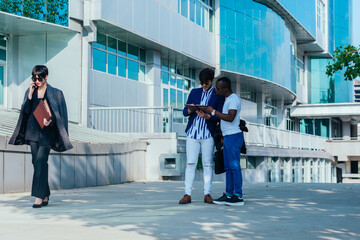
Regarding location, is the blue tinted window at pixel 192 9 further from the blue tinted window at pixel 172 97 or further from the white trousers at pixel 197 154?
the white trousers at pixel 197 154

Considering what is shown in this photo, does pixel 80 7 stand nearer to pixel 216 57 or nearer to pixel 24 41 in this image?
pixel 24 41

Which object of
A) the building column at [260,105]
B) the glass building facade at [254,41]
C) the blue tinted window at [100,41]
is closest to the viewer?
the blue tinted window at [100,41]

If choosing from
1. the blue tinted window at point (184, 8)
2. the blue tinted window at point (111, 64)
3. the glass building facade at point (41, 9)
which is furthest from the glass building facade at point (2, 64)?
the blue tinted window at point (184, 8)

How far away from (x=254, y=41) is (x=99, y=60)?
15038mm

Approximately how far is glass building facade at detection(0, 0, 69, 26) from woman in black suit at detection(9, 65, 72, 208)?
1146 centimetres

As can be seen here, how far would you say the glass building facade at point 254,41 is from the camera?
3172cm

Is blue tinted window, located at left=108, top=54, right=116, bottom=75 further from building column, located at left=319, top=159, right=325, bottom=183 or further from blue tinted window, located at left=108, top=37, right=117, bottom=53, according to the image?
building column, located at left=319, top=159, right=325, bottom=183

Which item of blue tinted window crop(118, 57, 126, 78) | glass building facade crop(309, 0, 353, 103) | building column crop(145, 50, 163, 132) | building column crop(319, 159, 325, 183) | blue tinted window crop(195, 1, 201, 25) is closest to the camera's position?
blue tinted window crop(118, 57, 126, 78)

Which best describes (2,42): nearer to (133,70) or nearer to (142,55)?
(133,70)

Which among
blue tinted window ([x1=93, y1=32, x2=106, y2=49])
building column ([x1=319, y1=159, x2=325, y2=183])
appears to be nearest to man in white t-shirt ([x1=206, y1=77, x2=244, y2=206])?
blue tinted window ([x1=93, y1=32, x2=106, y2=49])

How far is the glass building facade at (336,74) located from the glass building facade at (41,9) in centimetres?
3815

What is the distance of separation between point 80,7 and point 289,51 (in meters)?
24.3

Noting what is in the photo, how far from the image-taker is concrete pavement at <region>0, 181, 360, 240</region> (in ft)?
15.8

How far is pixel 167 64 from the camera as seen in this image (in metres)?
27.8
